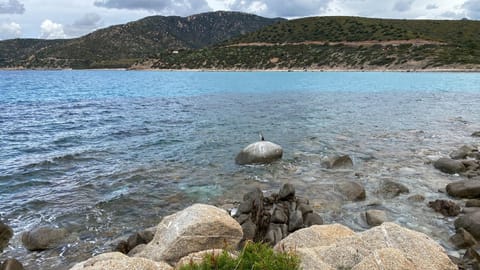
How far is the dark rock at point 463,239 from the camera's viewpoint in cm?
1011

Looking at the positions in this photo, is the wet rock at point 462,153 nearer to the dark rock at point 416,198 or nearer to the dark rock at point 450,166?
the dark rock at point 450,166

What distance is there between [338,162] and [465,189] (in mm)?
5718

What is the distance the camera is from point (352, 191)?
14.2 metres

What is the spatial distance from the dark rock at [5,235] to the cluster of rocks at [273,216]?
22.8 ft

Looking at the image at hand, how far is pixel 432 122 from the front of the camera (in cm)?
3111

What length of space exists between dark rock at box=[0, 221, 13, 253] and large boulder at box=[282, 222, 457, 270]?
8862mm

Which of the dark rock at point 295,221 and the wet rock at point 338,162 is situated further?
the wet rock at point 338,162

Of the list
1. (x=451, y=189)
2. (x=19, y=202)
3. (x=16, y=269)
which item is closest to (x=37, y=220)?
(x=19, y=202)

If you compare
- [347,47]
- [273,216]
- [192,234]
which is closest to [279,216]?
[273,216]

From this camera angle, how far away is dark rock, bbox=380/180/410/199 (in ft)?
46.9

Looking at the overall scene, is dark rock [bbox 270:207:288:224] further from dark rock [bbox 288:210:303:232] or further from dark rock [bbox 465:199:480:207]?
dark rock [bbox 465:199:480:207]

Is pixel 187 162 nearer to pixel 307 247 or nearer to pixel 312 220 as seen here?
pixel 312 220

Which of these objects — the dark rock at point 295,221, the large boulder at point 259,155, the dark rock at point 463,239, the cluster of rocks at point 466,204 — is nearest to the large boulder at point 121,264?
the dark rock at point 295,221

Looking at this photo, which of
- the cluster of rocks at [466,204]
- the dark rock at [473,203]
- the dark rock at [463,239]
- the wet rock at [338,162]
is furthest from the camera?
the wet rock at [338,162]
